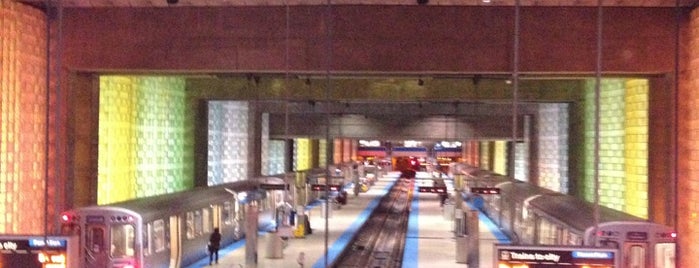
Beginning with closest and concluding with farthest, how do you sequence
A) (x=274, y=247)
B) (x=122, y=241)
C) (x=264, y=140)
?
(x=122, y=241), (x=274, y=247), (x=264, y=140)

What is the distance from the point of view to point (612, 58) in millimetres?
16094

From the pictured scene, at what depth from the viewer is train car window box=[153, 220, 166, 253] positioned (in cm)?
1970

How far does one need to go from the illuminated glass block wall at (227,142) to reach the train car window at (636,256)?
19.1 metres

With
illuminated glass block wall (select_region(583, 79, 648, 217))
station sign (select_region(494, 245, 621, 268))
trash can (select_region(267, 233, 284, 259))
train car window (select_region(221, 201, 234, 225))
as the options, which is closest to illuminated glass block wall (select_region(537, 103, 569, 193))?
illuminated glass block wall (select_region(583, 79, 648, 217))

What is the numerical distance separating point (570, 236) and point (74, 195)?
9.82 meters

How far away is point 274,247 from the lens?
25.2 meters

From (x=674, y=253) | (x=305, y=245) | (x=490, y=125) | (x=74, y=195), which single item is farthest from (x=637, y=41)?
(x=490, y=125)

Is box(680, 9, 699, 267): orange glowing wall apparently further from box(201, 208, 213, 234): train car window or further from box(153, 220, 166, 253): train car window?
box(201, 208, 213, 234): train car window

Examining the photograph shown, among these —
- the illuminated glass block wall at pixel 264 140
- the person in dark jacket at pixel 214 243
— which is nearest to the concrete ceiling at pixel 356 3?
the person in dark jacket at pixel 214 243

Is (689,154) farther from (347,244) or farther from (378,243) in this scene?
(378,243)

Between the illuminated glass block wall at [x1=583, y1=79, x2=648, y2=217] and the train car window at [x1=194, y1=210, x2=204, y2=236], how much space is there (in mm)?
10914

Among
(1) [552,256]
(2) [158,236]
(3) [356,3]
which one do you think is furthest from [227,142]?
(1) [552,256]

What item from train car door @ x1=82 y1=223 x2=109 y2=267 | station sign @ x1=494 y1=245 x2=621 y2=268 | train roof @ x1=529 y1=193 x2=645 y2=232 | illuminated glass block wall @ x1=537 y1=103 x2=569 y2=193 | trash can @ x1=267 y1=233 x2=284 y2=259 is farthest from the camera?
illuminated glass block wall @ x1=537 y1=103 x2=569 y2=193

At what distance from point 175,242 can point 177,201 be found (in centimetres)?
123
